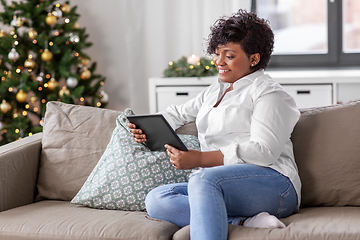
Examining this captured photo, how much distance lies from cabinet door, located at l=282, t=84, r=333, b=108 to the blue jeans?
144cm

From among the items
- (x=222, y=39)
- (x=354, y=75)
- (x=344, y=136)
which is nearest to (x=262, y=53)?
(x=222, y=39)

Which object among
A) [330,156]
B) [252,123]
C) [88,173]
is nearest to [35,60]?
[88,173]

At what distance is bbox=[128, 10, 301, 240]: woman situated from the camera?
4.32 ft

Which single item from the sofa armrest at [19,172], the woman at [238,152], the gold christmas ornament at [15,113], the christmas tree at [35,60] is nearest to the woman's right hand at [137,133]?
the woman at [238,152]

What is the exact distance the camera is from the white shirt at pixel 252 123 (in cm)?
141

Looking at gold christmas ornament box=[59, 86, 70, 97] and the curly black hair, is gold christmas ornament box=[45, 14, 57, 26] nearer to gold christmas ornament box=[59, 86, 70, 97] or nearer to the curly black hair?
gold christmas ornament box=[59, 86, 70, 97]

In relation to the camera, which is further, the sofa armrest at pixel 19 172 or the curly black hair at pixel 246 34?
the sofa armrest at pixel 19 172

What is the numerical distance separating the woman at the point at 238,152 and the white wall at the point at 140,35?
1749 millimetres

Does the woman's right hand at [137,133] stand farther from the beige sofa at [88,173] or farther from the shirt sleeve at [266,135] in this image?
the shirt sleeve at [266,135]

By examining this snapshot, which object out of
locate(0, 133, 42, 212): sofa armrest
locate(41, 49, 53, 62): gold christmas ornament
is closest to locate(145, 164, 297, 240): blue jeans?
locate(0, 133, 42, 212): sofa armrest

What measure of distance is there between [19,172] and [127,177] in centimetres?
50

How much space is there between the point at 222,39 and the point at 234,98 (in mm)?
222

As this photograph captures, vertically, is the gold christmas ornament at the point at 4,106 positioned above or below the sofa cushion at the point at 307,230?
above

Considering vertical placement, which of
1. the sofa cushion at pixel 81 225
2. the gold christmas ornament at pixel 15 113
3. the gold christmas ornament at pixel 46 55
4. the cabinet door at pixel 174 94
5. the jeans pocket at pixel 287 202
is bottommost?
the sofa cushion at pixel 81 225
